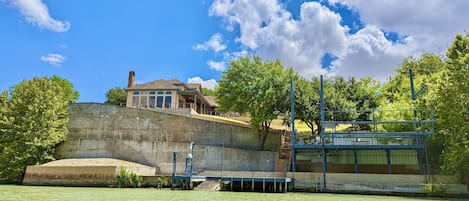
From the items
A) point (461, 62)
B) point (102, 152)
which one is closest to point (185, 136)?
point (102, 152)

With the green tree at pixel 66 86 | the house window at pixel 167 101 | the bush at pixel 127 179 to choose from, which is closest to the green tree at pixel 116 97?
the green tree at pixel 66 86

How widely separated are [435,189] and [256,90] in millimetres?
14838

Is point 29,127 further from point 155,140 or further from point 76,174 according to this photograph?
point 155,140

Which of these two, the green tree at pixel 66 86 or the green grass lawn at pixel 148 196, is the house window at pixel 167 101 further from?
the green grass lawn at pixel 148 196

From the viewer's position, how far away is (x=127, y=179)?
21.7 m

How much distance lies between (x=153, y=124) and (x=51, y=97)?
8555mm

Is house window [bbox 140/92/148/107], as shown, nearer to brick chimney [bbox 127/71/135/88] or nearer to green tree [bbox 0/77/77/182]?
brick chimney [bbox 127/71/135/88]

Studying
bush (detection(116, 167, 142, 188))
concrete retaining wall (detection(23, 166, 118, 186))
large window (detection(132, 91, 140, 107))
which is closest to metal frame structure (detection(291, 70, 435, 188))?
bush (detection(116, 167, 142, 188))

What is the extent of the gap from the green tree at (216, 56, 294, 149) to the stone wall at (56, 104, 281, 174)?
2.08m

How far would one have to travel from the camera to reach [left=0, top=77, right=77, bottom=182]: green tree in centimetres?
2462

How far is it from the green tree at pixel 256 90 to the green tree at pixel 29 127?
1379 cm

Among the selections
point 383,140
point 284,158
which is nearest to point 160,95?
point 284,158

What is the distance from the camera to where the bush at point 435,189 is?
1775cm

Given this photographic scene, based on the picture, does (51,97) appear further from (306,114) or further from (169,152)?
(306,114)
